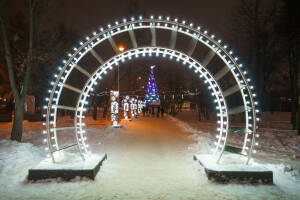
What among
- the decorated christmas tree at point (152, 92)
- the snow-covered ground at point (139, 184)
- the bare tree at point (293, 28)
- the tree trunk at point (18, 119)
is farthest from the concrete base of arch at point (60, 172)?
Result: the decorated christmas tree at point (152, 92)

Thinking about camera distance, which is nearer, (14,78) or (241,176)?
(241,176)

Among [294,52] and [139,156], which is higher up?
[294,52]

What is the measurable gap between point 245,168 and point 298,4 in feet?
40.4

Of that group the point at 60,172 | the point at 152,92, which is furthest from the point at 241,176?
the point at 152,92

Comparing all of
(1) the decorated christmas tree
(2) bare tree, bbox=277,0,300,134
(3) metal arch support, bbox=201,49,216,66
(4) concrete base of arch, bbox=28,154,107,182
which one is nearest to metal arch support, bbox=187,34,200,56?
(3) metal arch support, bbox=201,49,216,66

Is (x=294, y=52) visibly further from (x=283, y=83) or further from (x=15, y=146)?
(x=15, y=146)

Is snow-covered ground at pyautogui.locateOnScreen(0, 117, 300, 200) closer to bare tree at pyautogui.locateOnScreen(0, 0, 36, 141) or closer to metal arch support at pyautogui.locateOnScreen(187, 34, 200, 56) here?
bare tree at pyautogui.locateOnScreen(0, 0, 36, 141)

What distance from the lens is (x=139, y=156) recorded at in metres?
8.10

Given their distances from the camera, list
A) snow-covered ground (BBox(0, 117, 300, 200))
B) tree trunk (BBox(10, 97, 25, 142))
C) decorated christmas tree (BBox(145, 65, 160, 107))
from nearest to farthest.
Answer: snow-covered ground (BBox(0, 117, 300, 200)), tree trunk (BBox(10, 97, 25, 142)), decorated christmas tree (BBox(145, 65, 160, 107))

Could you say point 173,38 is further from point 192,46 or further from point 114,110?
point 114,110

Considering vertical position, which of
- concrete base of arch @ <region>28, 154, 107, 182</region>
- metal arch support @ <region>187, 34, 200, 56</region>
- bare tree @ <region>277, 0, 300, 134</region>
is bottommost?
concrete base of arch @ <region>28, 154, 107, 182</region>

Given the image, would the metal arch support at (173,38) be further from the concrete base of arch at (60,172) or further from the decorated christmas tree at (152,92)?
the decorated christmas tree at (152,92)

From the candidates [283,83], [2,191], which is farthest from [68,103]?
[283,83]

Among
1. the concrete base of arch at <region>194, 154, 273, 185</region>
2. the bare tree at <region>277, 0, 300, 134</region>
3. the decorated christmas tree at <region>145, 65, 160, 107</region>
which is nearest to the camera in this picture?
the concrete base of arch at <region>194, 154, 273, 185</region>
